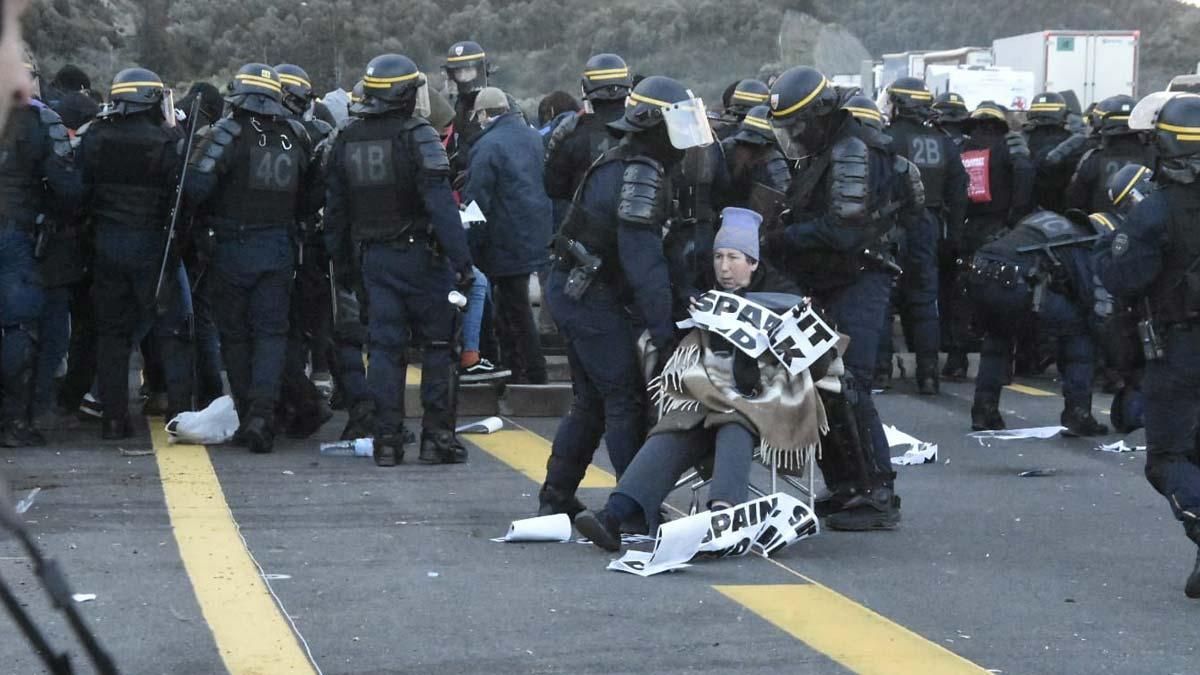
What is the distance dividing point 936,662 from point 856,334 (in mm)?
2747

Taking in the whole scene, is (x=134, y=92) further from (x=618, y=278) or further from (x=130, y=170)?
(x=618, y=278)

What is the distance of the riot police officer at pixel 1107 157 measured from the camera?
12203mm

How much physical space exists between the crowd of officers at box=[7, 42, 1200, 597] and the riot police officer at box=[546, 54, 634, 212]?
0.02 meters

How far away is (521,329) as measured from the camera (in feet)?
38.0

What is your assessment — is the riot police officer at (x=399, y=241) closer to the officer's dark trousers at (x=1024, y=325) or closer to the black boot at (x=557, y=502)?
the black boot at (x=557, y=502)

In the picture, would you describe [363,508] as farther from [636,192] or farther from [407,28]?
[407,28]

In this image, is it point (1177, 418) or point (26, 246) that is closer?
point (1177, 418)

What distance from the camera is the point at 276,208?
9914mm

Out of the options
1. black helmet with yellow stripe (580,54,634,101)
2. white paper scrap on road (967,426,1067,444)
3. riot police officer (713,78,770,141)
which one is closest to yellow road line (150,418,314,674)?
black helmet with yellow stripe (580,54,634,101)

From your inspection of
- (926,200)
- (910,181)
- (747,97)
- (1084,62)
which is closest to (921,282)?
(926,200)

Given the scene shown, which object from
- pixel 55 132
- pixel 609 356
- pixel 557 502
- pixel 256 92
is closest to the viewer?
pixel 609 356

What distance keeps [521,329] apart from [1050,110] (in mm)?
5276

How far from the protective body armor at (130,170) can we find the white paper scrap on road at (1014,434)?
16.3 feet

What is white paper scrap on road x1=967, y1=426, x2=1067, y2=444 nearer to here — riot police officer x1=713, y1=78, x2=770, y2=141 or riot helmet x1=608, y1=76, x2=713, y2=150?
riot police officer x1=713, y1=78, x2=770, y2=141
